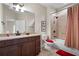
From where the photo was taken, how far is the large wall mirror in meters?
2.82

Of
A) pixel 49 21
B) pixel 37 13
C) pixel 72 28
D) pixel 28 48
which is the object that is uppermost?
pixel 37 13

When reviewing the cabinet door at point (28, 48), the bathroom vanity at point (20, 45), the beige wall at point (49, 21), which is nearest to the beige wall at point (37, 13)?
the beige wall at point (49, 21)

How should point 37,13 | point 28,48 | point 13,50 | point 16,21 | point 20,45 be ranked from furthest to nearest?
point 37,13 < point 16,21 < point 28,48 < point 20,45 < point 13,50

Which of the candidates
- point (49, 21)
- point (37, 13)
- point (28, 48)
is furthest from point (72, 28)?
point (28, 48)

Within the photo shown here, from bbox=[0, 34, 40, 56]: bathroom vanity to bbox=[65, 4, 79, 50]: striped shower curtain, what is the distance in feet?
3.06

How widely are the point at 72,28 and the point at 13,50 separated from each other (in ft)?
5.97

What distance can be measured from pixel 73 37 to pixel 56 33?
52cm

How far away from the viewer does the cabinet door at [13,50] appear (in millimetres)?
2069

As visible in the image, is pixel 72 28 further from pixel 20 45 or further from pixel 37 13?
pixel 20 45

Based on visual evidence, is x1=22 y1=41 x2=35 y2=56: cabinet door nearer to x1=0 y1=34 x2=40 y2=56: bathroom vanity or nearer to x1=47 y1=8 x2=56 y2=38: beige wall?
x1=0 y1=34 x2=40 y2=56: bathroom vanity

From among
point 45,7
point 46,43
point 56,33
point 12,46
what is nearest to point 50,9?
point 45,7

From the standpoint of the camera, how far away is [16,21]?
307 cm

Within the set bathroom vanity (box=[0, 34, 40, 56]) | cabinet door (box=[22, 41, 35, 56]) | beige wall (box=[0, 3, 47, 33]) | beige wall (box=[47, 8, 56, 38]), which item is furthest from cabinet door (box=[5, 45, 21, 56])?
beige wall (box=[47, 8, 56, 38])

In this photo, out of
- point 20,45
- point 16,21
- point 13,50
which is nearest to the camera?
point 13,50
